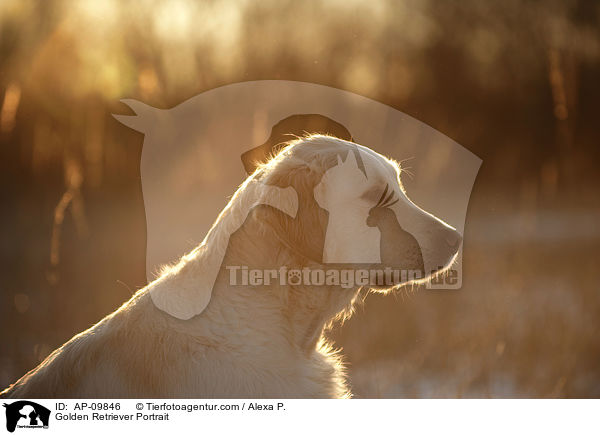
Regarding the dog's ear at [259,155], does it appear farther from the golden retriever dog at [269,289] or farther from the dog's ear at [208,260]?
the dog's ear at [208,260]

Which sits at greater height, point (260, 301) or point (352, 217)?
point (352, 217)

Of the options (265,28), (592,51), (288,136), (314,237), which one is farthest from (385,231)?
(592,51)

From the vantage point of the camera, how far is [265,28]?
361 cm

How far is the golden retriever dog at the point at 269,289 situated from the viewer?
79.7 inches

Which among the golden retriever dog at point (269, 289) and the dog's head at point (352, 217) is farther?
the dog's head at point (352, 217)

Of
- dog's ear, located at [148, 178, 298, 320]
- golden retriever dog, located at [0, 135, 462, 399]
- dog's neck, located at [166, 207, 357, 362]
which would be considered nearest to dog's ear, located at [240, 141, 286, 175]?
golden retriever dog, located at [0, 135, 462, 399]

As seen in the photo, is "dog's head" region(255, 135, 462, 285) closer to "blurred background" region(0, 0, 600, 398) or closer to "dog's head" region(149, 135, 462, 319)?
"dog's head" region(149, 135, 462, 319)
